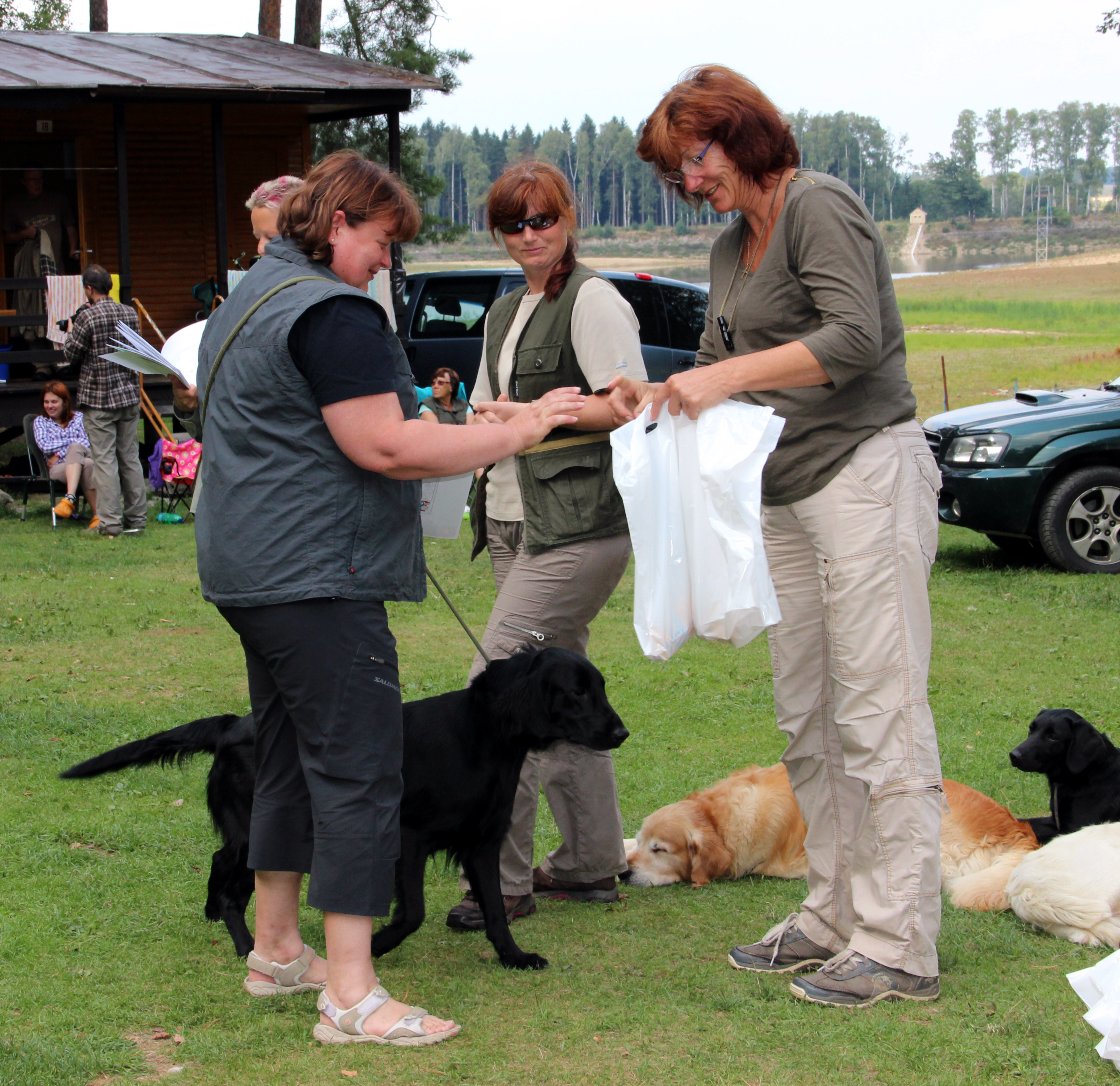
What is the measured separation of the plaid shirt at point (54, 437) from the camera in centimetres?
1112

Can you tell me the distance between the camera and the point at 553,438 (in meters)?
3.35

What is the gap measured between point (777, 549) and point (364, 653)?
1.08m

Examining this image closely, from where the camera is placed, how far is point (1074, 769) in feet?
13.1

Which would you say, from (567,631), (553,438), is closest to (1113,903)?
(567,631)

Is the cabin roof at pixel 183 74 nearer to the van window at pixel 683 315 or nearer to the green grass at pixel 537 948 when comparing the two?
the van window at pixel 683 315

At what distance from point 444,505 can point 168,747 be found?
3.54 ft

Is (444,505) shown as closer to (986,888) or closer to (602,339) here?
(602,339)

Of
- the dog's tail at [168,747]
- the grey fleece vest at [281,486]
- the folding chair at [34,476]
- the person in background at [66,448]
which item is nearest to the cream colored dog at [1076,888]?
the grey fleece vest at [281,486]

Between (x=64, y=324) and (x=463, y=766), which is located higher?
(x=64, y=324)

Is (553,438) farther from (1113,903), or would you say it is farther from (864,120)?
(864,120)

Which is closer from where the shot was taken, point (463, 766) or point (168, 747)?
point (463, 766)

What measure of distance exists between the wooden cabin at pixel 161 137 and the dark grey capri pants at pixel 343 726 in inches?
439

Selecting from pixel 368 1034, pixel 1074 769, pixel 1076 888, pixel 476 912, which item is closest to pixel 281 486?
pixel 368 1034

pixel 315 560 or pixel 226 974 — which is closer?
pixel 315 560
